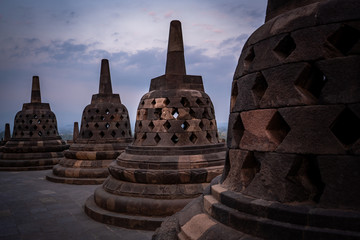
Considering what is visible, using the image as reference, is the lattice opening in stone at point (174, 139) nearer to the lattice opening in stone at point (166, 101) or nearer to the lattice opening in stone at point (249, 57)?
the lattice opening in stone at point (166, 101)

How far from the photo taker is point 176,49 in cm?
749

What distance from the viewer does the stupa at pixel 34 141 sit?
14266 mm

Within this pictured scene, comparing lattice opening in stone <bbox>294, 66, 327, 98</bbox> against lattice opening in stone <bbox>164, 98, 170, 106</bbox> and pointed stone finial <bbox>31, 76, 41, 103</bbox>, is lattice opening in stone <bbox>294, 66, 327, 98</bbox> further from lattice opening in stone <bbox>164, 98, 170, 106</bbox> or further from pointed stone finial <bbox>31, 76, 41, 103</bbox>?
pointed stone finial <bbox>31, 76, 41, 103</bbox>

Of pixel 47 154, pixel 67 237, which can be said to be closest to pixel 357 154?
pixel 67 237

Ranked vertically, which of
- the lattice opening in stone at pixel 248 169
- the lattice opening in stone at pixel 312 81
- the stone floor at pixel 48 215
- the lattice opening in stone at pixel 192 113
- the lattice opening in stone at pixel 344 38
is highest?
the lattice opening in stone at pixel 344 38

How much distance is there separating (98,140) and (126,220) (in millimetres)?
6183

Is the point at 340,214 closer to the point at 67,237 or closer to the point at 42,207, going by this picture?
the point at 67,237

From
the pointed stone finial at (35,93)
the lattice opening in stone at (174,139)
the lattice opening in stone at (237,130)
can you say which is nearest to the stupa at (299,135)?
the lattice opening in stone at (237,130)

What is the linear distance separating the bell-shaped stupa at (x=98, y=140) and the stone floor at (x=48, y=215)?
579 millimetres

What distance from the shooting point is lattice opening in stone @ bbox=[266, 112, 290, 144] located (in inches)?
92.5

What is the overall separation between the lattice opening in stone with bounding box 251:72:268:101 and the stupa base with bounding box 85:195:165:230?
398cm

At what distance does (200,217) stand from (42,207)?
20.9 feet

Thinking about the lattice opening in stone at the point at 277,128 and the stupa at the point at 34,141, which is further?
the stupa at the point at 34,141

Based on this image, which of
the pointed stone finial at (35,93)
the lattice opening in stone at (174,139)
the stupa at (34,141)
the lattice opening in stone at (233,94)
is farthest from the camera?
the pointed stone finial at (35,93)
